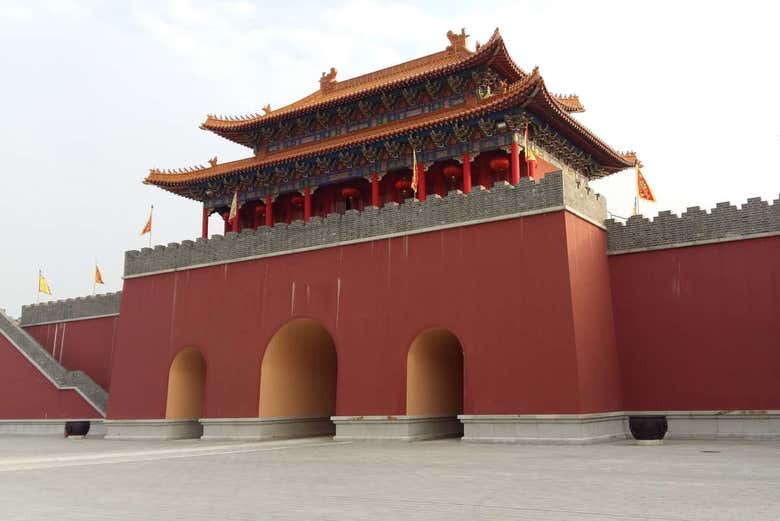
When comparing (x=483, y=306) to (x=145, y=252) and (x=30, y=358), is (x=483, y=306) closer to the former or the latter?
(x=145, y=252)

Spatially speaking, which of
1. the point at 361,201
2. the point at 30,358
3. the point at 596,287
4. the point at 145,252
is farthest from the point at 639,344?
the point at 30,358

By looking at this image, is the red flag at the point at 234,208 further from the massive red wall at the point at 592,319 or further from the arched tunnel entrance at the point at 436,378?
the massive red wall at the point at 592,319

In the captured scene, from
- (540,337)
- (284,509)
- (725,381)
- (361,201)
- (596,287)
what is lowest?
(284,509)

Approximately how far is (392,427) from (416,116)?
9.33 metres

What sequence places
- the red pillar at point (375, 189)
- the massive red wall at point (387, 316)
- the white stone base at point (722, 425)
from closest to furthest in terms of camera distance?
the white stone base at point (722, 425), the massive red wall at point (387, 316), the red pillar at point (375, 189)

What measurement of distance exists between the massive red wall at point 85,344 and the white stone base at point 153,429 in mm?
4110

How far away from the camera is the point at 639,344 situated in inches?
555

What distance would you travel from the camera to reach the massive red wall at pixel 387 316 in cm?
1295

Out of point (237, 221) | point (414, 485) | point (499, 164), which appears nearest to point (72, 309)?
point (237, 221)

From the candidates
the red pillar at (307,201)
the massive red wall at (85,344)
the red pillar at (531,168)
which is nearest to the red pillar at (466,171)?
the red pillar at (531,168)

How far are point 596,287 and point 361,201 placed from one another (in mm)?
8715

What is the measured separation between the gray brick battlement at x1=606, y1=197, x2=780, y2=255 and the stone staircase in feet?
51.2

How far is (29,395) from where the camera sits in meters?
21.6

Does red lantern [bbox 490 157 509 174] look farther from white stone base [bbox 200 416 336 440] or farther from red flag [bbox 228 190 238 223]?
white stone base [bbox 200 416 336 440]
